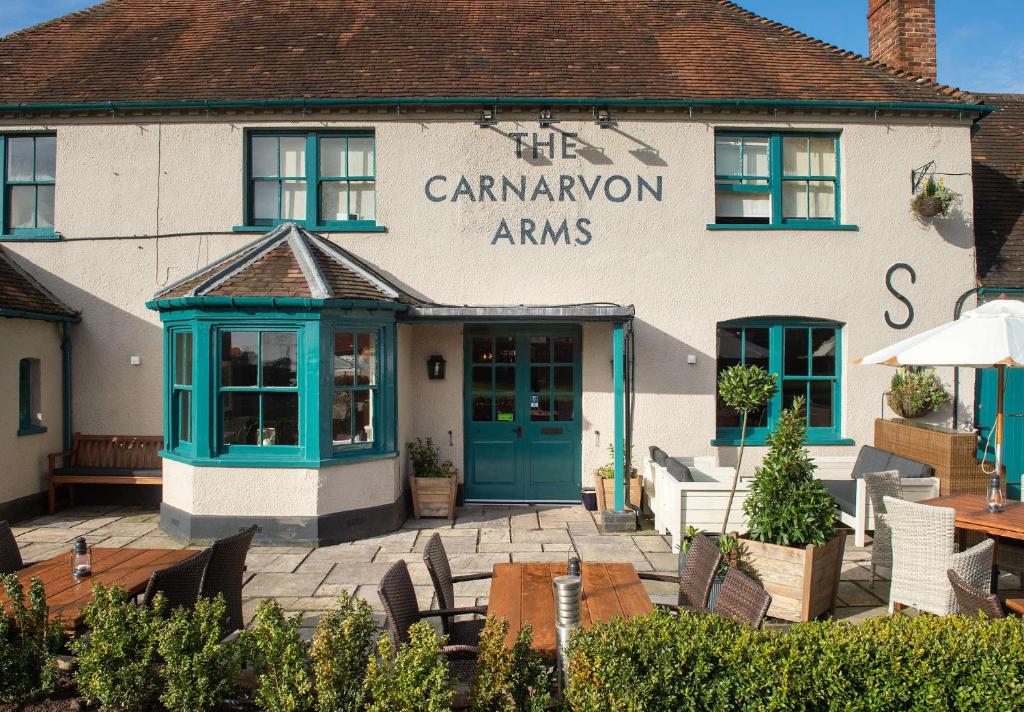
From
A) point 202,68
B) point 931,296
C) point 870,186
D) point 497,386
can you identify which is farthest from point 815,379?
point 202,68

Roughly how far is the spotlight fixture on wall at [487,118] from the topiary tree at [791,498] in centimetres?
622

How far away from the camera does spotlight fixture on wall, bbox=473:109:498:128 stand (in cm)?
973

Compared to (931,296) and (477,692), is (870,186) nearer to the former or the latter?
(931,296)

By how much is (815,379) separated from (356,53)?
8.93 meters

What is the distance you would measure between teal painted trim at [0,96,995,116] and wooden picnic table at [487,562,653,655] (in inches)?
273

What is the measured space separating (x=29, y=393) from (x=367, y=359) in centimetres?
519

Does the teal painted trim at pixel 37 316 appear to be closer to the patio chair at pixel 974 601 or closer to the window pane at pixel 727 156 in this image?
the window pane at pixel 727 156

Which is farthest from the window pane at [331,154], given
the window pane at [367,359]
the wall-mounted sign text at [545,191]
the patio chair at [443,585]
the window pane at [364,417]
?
the patio chair at [443,585]

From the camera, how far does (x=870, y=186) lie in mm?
9883

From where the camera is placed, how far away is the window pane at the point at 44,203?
10.1 metres

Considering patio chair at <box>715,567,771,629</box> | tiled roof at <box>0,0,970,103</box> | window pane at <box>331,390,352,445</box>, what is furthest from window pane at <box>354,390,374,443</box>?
patio chair at <box>715,567,771,629</box>

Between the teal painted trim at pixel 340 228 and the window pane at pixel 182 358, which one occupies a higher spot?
the teal painted trim at pixel 340 228

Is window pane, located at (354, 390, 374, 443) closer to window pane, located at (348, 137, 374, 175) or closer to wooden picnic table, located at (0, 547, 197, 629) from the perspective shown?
wooden picnic table, located at (0, 547, 197, 629)

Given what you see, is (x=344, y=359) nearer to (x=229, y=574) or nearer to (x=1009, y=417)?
(x=229, y=574)
